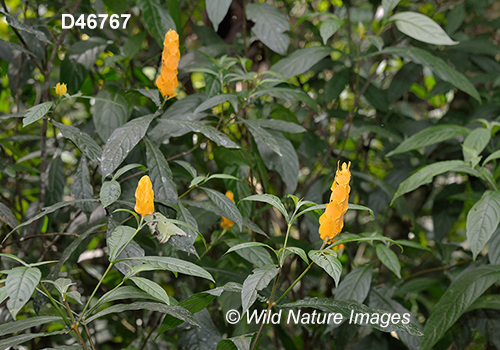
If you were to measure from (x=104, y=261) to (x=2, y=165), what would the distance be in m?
0.86

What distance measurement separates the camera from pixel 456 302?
111 centimetres

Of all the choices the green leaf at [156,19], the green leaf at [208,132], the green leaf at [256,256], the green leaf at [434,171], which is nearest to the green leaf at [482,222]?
the green leaf at [434,171]

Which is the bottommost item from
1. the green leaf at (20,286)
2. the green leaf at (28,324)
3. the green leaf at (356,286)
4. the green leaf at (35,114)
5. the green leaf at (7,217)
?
the green leaf at (356,286)

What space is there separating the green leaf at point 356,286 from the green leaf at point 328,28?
2.18ft

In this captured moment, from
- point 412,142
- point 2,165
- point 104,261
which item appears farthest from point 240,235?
point 104,261

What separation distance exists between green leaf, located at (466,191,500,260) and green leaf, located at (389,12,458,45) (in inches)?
19.7

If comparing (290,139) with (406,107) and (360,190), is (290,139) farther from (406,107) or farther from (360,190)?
(406,107)

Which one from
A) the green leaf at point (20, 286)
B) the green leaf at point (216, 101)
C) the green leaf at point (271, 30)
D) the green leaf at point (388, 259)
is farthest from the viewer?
the green leaf at point (271, 30)

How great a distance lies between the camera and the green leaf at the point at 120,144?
2.94ft

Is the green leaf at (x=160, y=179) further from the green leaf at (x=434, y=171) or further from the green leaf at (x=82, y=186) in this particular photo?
the green leaf at (x=434, y=171)

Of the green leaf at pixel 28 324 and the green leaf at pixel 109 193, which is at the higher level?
the green leaf at pixel 109 193

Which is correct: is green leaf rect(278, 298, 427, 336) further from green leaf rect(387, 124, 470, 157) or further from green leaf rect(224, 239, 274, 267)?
green leaf rect(387, 124, 470, 157)

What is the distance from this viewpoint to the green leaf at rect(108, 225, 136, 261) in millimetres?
736

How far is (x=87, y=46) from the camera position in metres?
1.36
